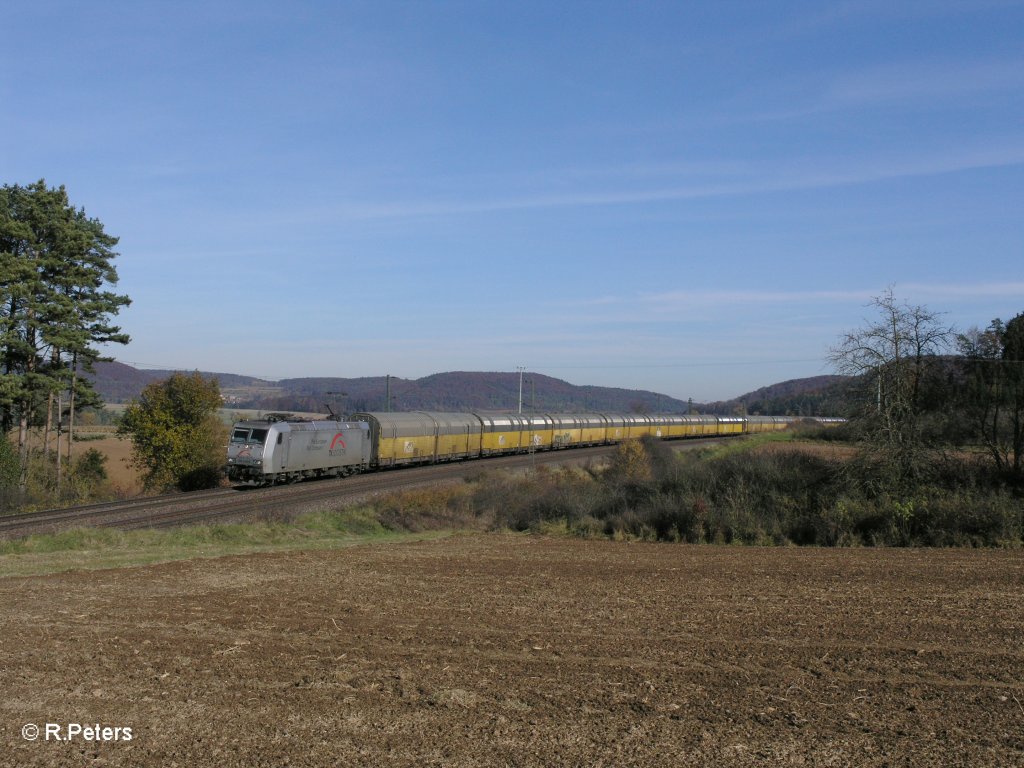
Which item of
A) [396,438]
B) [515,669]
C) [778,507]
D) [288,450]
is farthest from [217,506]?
[515,669]

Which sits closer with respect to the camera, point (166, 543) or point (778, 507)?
point (166, 543)

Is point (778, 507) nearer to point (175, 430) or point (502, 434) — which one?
point (502, 434)

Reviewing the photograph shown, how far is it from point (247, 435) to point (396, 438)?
13480mm

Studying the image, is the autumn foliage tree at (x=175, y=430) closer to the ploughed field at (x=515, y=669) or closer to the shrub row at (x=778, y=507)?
the shrub row at (x=778, y=507)

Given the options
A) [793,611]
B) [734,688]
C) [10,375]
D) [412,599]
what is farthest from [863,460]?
[10,375]

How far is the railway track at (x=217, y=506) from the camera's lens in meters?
27.3

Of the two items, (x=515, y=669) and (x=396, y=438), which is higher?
(x=396, y=438)

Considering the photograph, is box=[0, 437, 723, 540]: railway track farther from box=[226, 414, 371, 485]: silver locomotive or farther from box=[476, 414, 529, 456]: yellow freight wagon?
box=[476, 414, 529, 456]: yellow freight wagon

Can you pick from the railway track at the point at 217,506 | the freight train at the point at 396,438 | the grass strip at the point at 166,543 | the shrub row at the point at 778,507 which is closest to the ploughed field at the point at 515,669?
the grass strip at the point at 166,543

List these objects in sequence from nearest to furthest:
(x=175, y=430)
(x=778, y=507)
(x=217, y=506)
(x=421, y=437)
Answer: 1. (x=778, y=507)
2. (x=217, y=506)
3. (x=421, y=437)
4. (x=175, y=430)

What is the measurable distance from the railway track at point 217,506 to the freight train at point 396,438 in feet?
3.43

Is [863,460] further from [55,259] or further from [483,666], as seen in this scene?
[55,259]

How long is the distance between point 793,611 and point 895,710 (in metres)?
4.82

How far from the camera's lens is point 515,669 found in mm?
9508
